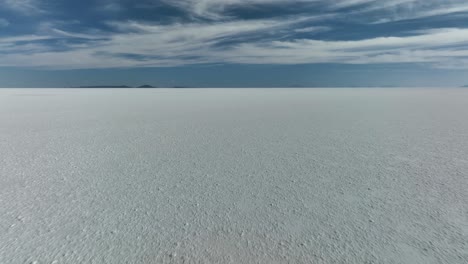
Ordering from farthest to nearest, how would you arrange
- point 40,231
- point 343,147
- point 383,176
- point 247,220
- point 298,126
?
point 298,126 < point 343,147 < point 383,176 < point 247,220 < point 40,231

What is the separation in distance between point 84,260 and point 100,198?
38.6 inches

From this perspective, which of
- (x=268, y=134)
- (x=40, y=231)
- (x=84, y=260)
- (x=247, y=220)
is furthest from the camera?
(x=268, y=134)

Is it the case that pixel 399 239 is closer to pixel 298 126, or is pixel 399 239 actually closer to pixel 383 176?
pixel 383 176

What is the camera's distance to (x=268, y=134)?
19.5 feet

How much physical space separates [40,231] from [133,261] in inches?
32.8

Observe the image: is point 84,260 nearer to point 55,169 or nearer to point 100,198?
point 100,198

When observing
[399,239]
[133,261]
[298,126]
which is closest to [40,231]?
[133,261]

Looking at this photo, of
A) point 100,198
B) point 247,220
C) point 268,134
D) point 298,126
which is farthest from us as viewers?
point 298,126

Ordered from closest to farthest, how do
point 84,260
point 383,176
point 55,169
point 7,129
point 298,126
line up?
point 84,260 → point 383,176 → point 55,169 → point 7,129 → point 298,126

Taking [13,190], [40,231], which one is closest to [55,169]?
[13,190]

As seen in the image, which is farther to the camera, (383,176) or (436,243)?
(383,176)

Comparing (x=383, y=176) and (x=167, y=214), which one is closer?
(x=167, y=214)

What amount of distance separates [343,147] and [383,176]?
1.48m

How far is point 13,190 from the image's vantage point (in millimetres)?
2746
